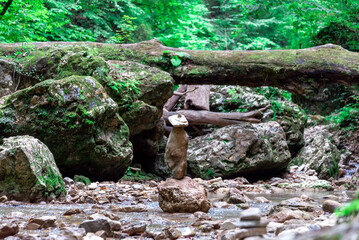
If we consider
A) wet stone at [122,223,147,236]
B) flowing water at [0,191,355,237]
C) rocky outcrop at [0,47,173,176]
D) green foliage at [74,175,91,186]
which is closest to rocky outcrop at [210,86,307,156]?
rocky outcrop at [0,47,173,176]

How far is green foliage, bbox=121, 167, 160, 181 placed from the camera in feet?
26.4

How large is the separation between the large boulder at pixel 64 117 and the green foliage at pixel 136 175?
1882 mm

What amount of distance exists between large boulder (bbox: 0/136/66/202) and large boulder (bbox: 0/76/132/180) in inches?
56.6

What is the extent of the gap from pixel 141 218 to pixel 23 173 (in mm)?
1575

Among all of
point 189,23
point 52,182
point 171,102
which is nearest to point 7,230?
point 52,182

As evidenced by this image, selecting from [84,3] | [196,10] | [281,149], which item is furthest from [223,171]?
[196,10]

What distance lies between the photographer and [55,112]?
5805mm

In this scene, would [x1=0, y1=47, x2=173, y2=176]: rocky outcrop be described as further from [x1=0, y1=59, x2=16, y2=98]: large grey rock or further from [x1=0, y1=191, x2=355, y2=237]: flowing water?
[x1=0, y1=191, x2=355, y2=237]: flowing water

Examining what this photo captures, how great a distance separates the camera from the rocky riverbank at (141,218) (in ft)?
7.44

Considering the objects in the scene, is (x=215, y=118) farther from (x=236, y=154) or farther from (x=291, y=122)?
(x=291, y=122)

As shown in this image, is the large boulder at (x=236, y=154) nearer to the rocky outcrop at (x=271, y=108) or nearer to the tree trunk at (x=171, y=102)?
the rocky outcrop at (x=271, y=108)

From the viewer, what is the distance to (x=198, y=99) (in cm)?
1087

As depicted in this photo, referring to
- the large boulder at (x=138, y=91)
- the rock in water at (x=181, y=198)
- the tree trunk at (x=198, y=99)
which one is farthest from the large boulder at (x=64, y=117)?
the tree trunk at (x=198, y=99)

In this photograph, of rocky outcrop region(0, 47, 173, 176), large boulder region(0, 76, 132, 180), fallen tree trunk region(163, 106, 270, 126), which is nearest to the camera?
large boulder region(0, 76, 132, 180)
